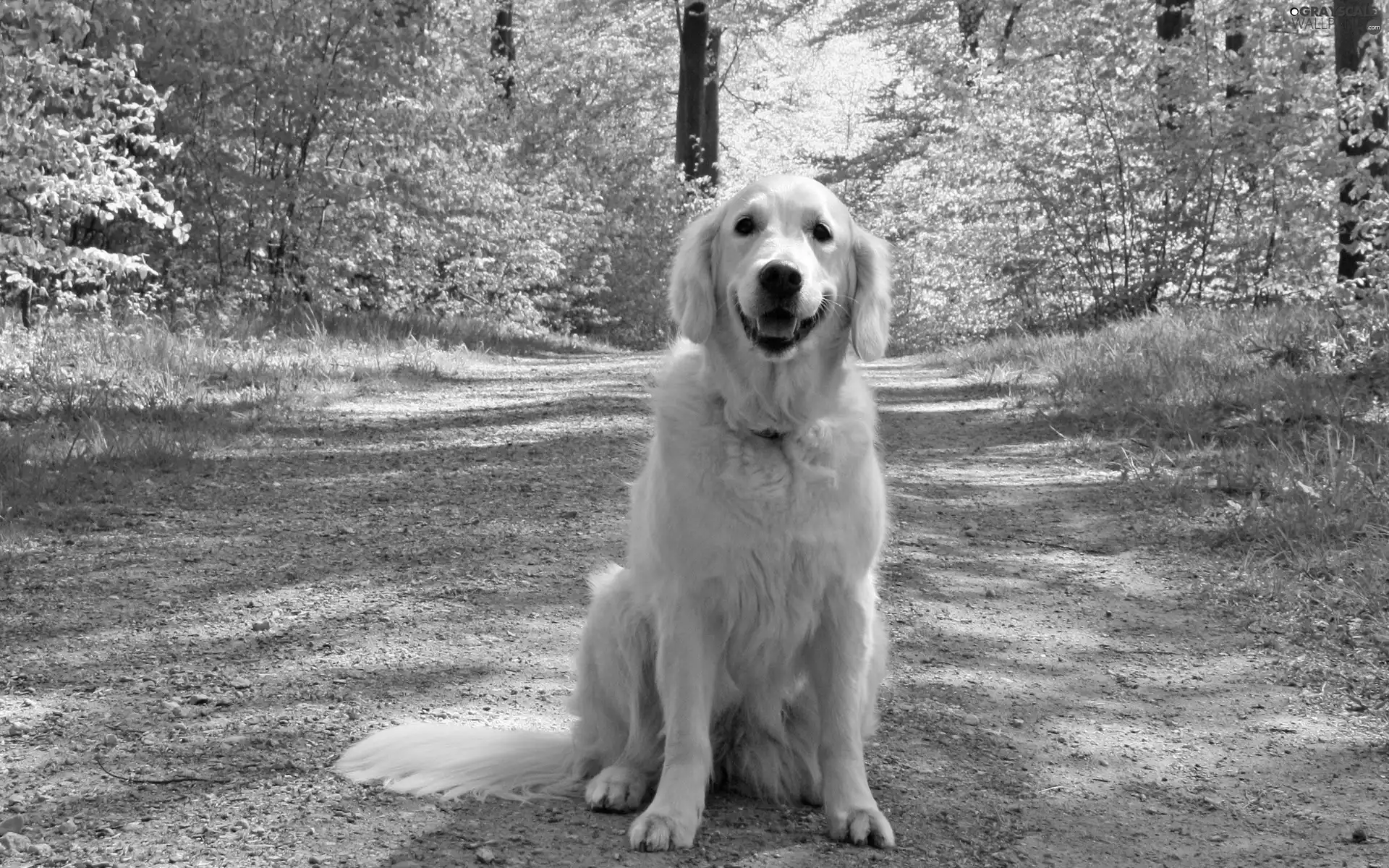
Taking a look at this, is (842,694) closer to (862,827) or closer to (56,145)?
(862,827)

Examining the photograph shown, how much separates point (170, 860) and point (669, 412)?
1.57 metres

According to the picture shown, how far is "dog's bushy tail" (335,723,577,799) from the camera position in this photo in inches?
126

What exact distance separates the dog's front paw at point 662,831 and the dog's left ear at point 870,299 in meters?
1.32

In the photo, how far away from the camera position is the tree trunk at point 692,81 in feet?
81.3

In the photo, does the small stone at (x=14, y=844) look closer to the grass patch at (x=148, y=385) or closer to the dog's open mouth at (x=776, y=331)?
the dog's open mouth at (x=776, y=331)

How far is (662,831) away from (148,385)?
6855mm

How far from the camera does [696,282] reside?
3.47 m

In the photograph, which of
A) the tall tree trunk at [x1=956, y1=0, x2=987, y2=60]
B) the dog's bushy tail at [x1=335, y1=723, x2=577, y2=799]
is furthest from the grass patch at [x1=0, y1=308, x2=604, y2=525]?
the tall tree trunk at [x1=956, y1=0, x2=987, y2=60]

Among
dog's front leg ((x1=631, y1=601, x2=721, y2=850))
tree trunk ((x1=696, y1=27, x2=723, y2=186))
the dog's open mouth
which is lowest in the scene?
dog's front leg ((x1=631, y1=601, x2=721, y2=850))

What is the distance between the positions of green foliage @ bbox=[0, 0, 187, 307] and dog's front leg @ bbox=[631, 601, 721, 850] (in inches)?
240

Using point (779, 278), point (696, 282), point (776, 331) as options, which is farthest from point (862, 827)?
point (696, 282)

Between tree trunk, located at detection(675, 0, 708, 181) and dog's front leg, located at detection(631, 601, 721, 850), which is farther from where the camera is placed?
tree trunk, located at detection(675, 0, 708, 181)

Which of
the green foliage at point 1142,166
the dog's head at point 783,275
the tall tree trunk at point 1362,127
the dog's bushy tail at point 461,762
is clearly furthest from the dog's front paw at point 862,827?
the green foliage at point 1142,166

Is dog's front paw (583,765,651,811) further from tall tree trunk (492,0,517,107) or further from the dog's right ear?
tall tree trunk (492,0,517,107)
